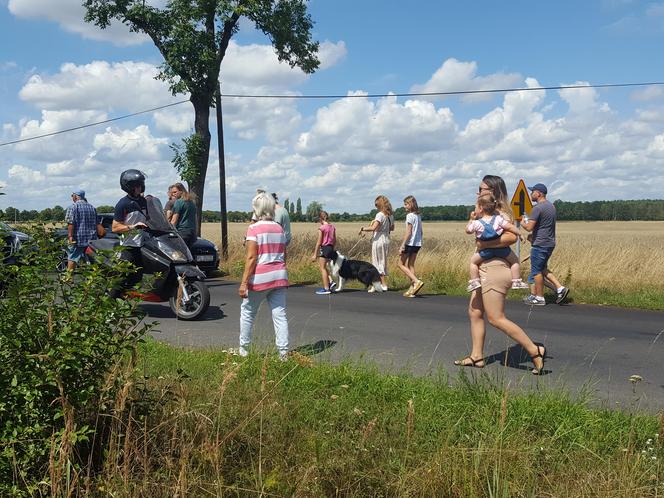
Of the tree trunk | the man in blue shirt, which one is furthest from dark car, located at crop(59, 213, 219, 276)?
the man in blue shirt

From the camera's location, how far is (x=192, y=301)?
955cm

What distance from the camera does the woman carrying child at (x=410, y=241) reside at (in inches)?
513

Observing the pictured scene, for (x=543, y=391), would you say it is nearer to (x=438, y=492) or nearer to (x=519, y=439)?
(x=519, y=439)

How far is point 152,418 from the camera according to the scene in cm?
373

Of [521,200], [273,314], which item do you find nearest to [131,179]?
[273,314]

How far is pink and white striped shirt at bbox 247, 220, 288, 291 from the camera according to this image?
655 cm

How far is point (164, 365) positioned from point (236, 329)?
3026 millimetres

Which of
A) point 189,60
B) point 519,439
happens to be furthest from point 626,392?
point 189,60

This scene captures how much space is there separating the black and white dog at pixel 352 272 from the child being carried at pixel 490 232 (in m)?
7.02

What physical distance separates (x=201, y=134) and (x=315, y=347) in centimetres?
1444

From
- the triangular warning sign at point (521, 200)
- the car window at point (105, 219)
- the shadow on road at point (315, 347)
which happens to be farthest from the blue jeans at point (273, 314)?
the car window at point (105, 219)

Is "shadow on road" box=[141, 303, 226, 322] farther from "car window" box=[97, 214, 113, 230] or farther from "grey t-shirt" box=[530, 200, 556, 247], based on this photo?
"car window" box=[97, 214, 113, 230]

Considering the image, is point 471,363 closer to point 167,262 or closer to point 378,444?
point 378,444

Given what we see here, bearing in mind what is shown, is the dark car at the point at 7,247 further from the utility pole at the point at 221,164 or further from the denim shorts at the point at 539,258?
the utility pole at the point at 221,164
